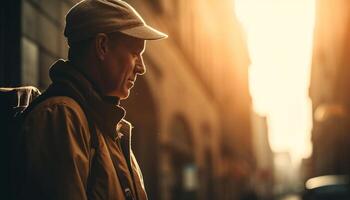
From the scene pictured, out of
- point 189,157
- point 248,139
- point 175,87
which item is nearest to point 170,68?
point 175,87

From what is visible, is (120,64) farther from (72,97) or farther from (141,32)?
(72,97)

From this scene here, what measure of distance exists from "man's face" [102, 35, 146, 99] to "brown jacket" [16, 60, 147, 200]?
0.10 metres

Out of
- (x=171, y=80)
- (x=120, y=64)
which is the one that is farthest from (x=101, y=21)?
(x=171, y=80)

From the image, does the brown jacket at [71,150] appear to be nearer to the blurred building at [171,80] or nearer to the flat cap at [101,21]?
the flat cap at [101,21]

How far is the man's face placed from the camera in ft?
8.93

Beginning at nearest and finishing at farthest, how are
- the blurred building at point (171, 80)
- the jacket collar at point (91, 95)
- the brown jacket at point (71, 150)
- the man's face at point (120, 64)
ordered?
the brown jacket at point (71, 150) < the jacket collar at point (91, 95) < the man's face at point (120, 64) < the blurred building at point (171, 80)

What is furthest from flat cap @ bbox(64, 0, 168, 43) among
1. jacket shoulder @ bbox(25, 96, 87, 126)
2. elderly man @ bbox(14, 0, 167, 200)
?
jacket shoulder @ bbox(25, 96, 87, 126)

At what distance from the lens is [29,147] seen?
7.39ft

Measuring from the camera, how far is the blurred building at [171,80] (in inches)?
260

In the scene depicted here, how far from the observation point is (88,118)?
2.55 meters

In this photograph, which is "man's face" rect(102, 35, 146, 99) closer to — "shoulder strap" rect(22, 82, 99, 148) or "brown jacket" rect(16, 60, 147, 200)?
"brown jacket" rect(16, 60, 147, 200)

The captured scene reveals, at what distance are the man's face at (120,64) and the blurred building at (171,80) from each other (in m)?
3.74

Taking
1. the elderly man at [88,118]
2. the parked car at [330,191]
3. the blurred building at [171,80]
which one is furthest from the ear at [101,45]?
the parked car at [330,191]

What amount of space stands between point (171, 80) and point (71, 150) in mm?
15197
